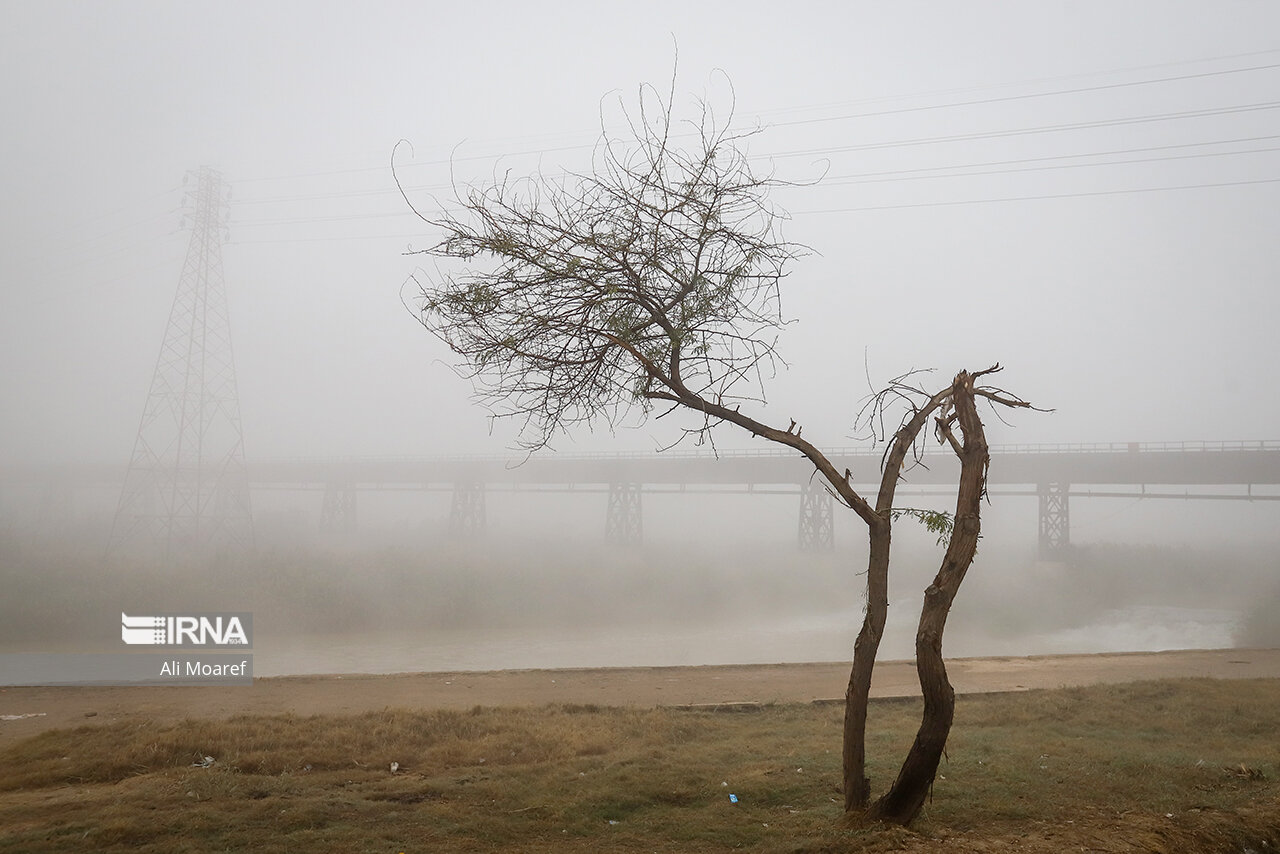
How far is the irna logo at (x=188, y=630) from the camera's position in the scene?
84.2 ft

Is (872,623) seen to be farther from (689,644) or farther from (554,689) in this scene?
(689,644)

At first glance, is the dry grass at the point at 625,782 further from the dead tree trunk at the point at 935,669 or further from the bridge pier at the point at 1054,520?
the bridge pier at the point at 1054,520

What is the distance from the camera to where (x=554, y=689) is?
15.0 meters

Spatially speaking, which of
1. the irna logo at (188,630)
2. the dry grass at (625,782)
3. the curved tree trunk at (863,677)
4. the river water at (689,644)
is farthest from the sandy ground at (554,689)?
the irna logo at (188,630)

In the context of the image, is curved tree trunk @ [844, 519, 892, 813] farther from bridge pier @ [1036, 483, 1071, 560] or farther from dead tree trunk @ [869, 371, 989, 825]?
bridge pier @ [1036, 483, 1071, 560]

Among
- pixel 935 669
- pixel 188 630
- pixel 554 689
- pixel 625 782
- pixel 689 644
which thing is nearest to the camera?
pixel 935 669

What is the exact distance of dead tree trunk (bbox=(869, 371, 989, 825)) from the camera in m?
→ 6.21

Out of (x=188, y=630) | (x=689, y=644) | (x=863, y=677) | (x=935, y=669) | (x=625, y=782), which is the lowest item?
(x=689, y=644)

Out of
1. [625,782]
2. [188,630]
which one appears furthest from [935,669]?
[188,630]

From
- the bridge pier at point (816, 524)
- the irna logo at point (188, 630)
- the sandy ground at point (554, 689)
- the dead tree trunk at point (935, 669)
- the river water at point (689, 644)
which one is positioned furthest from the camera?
the bridge pier at point (816, 524)

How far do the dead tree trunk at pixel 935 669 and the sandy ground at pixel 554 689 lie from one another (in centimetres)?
727

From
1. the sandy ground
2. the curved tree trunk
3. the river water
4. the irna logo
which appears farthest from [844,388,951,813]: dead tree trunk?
the irna logo

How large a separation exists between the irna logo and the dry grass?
17.2 meters

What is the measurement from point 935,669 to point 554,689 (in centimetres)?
994
